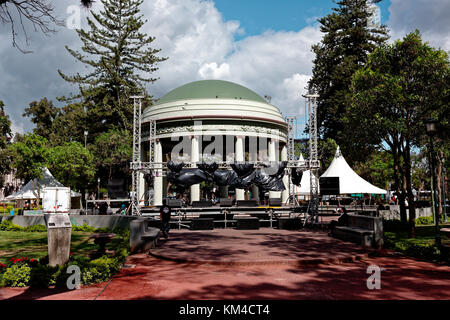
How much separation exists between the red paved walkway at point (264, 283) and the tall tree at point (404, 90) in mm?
8560

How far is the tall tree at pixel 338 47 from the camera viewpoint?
4503cm

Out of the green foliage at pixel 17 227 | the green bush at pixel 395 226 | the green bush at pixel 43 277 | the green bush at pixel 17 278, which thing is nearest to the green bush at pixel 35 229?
the green foliage at pixel 17 227

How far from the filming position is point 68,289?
774 centimetres

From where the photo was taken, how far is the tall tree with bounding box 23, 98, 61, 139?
6224 centimetres

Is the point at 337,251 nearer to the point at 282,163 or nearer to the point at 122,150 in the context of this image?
the point at 282,163

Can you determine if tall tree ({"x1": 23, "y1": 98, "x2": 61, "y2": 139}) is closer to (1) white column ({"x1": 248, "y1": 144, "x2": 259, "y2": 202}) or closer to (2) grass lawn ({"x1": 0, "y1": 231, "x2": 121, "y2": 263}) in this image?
(1) white column ({"x1": 248, "y1": 144, "x2": 259, "y2": 202})

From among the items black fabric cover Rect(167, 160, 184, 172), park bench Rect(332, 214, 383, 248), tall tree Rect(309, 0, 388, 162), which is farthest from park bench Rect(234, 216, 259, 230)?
tall tree Rect(309, 0, 388, 162)

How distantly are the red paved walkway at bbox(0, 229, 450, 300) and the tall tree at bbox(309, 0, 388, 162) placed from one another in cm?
3637

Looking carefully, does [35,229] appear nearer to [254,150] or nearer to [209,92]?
[209,92]

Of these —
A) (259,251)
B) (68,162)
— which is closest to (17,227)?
(68,162)

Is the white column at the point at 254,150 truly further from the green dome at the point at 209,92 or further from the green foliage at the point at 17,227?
the green foliage at the point at 17,227

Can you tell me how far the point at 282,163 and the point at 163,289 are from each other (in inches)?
702
